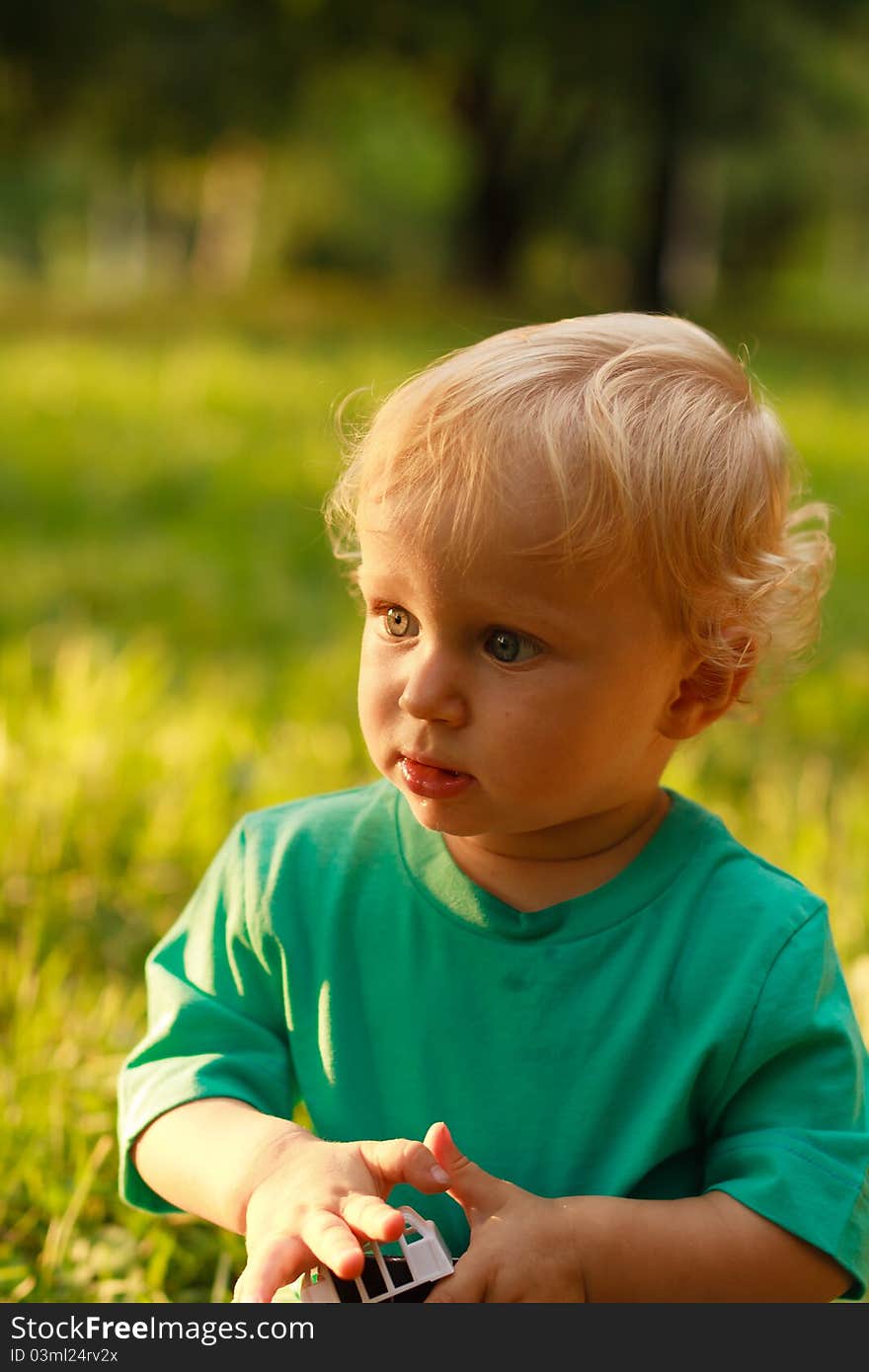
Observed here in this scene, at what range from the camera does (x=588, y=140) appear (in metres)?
18.3

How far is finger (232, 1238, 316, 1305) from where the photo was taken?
1.49 m

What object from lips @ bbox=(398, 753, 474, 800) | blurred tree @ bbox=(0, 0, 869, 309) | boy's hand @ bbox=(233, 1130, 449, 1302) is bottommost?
boy's hand @ bbox=(233, 1130, 449, 1302)

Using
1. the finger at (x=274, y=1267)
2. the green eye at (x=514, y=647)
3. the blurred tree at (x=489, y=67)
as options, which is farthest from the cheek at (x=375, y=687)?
the blurred tree at (x=489, y=67)

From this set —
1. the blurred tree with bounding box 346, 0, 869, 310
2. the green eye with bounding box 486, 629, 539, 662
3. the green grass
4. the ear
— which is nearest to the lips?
the green eye with bounding box 486, 629, 539, 662

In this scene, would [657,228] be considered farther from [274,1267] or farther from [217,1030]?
[274,1267]

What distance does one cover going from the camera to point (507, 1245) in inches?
61.0

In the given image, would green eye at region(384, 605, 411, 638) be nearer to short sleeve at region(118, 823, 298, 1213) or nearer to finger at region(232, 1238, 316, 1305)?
short sleeve at region(118, 823, 298, 1213)

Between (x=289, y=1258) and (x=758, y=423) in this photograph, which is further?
(x=758, y=423)

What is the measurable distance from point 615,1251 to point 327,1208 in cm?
31

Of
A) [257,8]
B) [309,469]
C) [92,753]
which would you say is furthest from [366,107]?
[92,753]

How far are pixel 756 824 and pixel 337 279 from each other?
16118mm

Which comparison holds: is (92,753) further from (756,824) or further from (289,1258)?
(289,1258)

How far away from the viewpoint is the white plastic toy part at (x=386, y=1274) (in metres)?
1.53

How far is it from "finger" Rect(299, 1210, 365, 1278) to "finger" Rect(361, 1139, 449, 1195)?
7 centimetres
